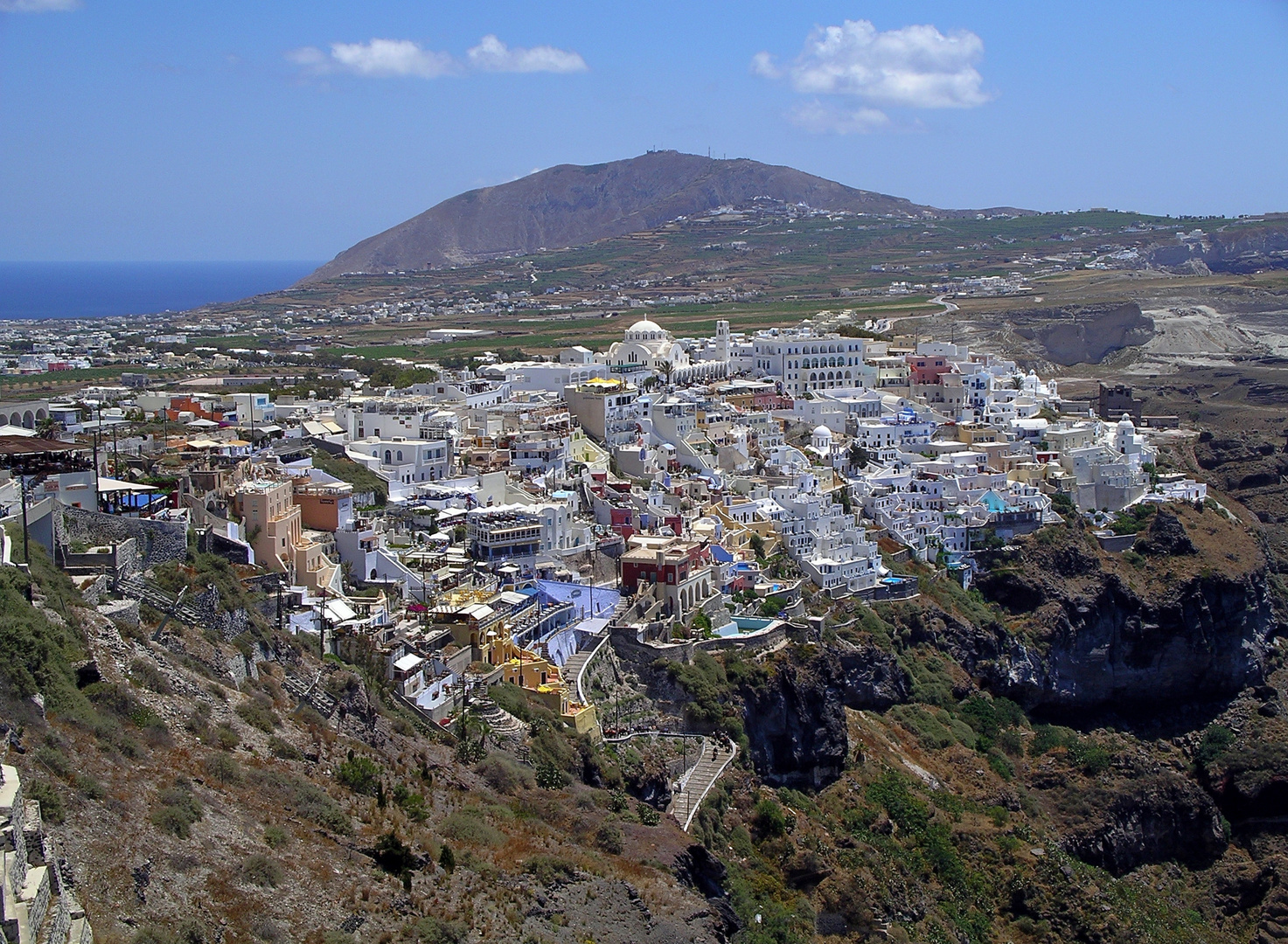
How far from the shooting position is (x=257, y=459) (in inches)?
1045

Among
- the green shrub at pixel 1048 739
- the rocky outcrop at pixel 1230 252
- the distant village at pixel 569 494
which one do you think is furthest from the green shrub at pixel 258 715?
the rocky outcrop at pixel 1230 252

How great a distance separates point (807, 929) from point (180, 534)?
9.65m

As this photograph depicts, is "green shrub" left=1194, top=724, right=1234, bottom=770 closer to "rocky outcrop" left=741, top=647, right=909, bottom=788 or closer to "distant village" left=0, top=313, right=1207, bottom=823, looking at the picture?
"distant village" left=0, top=313, right=1207, bottom=823

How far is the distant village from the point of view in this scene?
66.3 ft

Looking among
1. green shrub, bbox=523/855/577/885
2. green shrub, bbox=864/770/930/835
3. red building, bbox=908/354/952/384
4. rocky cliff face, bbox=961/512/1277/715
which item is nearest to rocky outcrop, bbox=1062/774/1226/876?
rocky cliff face, bbox=961/512/1277/715

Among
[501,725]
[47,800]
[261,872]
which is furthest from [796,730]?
[47,800]

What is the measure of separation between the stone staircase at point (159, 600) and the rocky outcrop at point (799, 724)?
964 cm

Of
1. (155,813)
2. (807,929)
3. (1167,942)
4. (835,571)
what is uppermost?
(155,813)

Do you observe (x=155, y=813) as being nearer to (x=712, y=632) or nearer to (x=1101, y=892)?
(x=712, y=632)

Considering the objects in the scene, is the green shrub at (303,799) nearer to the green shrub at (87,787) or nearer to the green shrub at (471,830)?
the green shrub at (471,830)

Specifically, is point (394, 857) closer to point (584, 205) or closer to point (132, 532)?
point (132, 532)

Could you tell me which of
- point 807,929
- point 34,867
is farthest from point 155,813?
point 807,929

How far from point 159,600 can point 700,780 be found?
8.12 meters

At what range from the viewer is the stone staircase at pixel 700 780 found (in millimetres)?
19906
